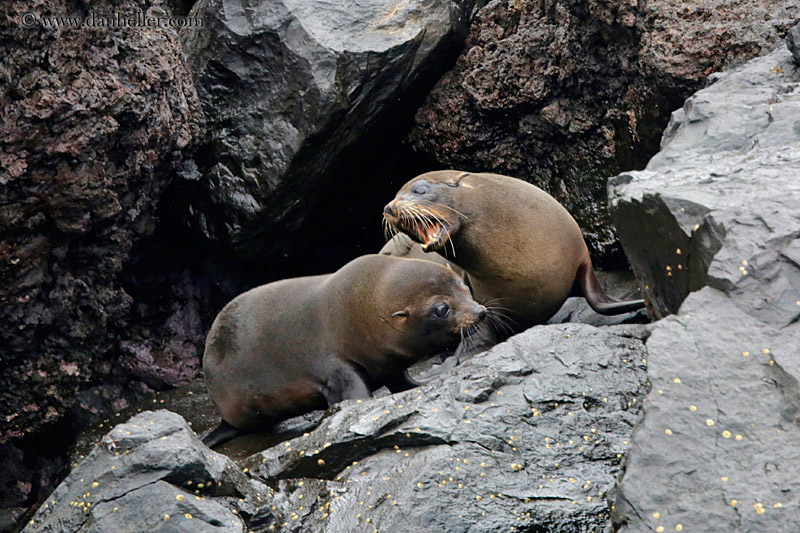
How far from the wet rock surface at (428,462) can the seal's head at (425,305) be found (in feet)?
3.87

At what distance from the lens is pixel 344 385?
5711 mm

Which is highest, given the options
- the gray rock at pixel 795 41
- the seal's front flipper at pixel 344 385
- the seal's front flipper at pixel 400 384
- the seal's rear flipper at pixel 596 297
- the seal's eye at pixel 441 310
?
the gray rock at pixel 795 41

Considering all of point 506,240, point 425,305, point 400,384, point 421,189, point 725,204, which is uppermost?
point 725,204

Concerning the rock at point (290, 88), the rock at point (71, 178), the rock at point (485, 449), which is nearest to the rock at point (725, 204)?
the rock at point (485, 449)

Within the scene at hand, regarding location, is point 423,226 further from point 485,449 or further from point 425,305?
point 485,449

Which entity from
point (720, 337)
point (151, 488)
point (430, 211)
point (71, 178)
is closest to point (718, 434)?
point (720, 337)

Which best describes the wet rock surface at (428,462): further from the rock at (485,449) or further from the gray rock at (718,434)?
the gray rock at (718,434)

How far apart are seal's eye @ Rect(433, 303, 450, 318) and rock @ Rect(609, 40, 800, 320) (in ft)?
4.90

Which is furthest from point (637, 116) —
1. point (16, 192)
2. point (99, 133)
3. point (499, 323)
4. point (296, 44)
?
point (16, 192)

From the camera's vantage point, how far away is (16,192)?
5.46 metres

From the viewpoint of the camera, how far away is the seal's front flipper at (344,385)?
18.5ft

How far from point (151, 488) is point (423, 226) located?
2.70 meters

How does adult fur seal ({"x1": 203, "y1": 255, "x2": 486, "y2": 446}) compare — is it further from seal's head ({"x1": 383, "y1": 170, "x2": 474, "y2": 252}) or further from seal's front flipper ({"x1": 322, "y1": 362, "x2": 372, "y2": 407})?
seal's head ({"x1": 383, "y1": 170, "x2": 474, "y2": 252})

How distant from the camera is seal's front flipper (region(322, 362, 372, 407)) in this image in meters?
5.64
